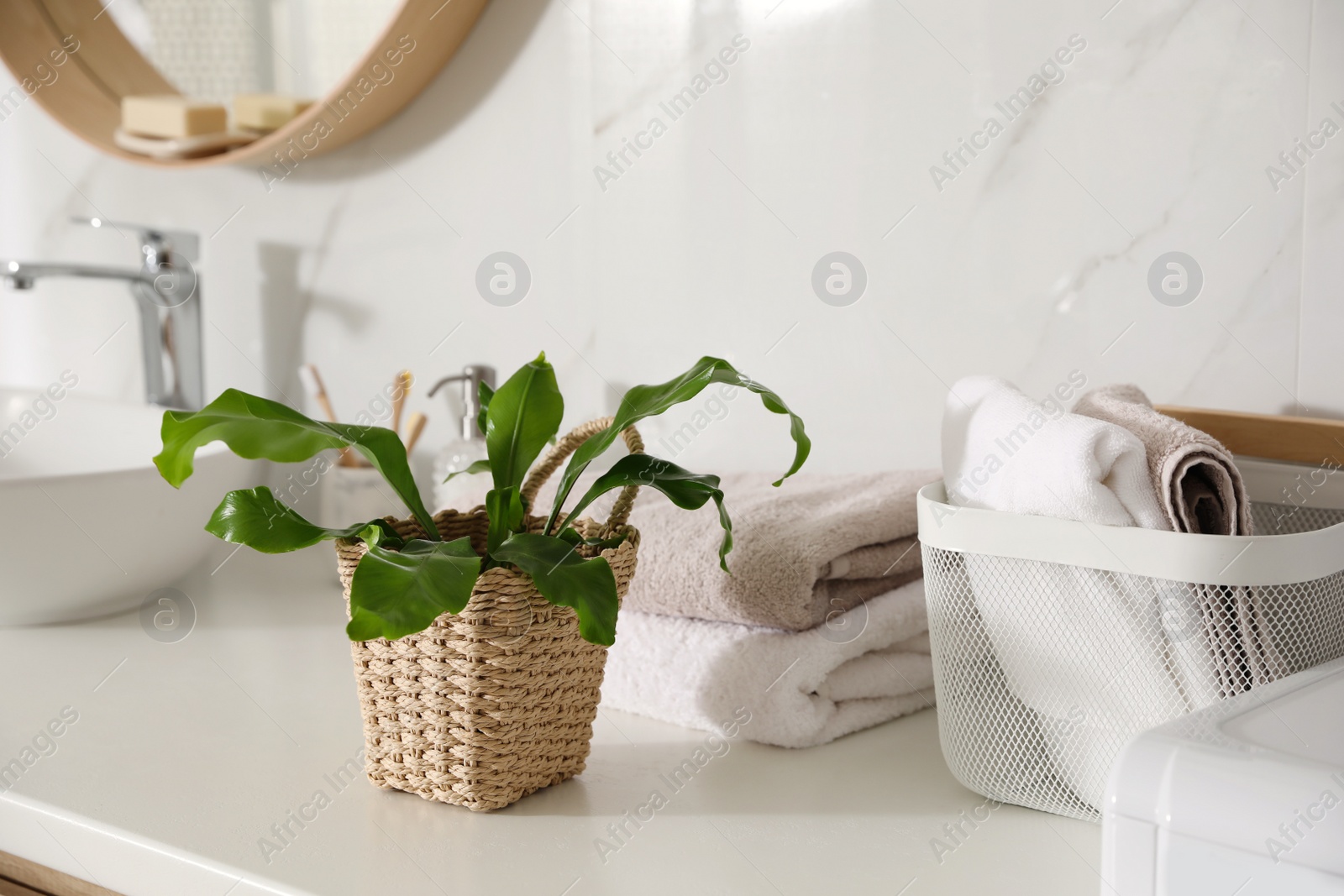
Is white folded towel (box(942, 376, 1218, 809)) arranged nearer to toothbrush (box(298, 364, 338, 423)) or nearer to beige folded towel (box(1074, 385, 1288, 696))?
beige folded towel (box(1074, 385, 1288, 696))

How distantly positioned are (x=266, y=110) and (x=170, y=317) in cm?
28

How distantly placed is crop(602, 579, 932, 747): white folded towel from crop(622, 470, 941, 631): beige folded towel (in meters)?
0.01

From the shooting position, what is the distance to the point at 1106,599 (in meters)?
0.55

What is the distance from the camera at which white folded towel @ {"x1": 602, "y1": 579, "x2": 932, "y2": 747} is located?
715mm

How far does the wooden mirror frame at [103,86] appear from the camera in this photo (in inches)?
45.7

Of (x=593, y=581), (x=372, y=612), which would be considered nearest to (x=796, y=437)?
(x=593, y=581)

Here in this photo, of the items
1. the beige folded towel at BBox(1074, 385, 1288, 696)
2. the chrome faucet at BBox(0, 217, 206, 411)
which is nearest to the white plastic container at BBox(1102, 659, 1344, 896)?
the beige folded towel at BBox(1074, 385, 1288, 696)

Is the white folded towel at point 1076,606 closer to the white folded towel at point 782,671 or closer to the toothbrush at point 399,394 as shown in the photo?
the white folded towel at point 782,671

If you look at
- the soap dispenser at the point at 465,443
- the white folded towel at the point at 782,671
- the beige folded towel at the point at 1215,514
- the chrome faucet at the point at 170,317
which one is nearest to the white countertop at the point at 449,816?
the white folded towel at the point at 782,671

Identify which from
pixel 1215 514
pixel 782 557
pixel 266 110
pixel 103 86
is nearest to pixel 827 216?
pixel 782 557

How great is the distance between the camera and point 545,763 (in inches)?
25.7

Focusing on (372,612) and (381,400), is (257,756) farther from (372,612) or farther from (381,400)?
(381,400)

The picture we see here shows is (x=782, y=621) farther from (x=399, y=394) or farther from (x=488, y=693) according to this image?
(x=399, y=394)

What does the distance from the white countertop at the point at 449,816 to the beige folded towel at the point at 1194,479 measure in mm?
173
